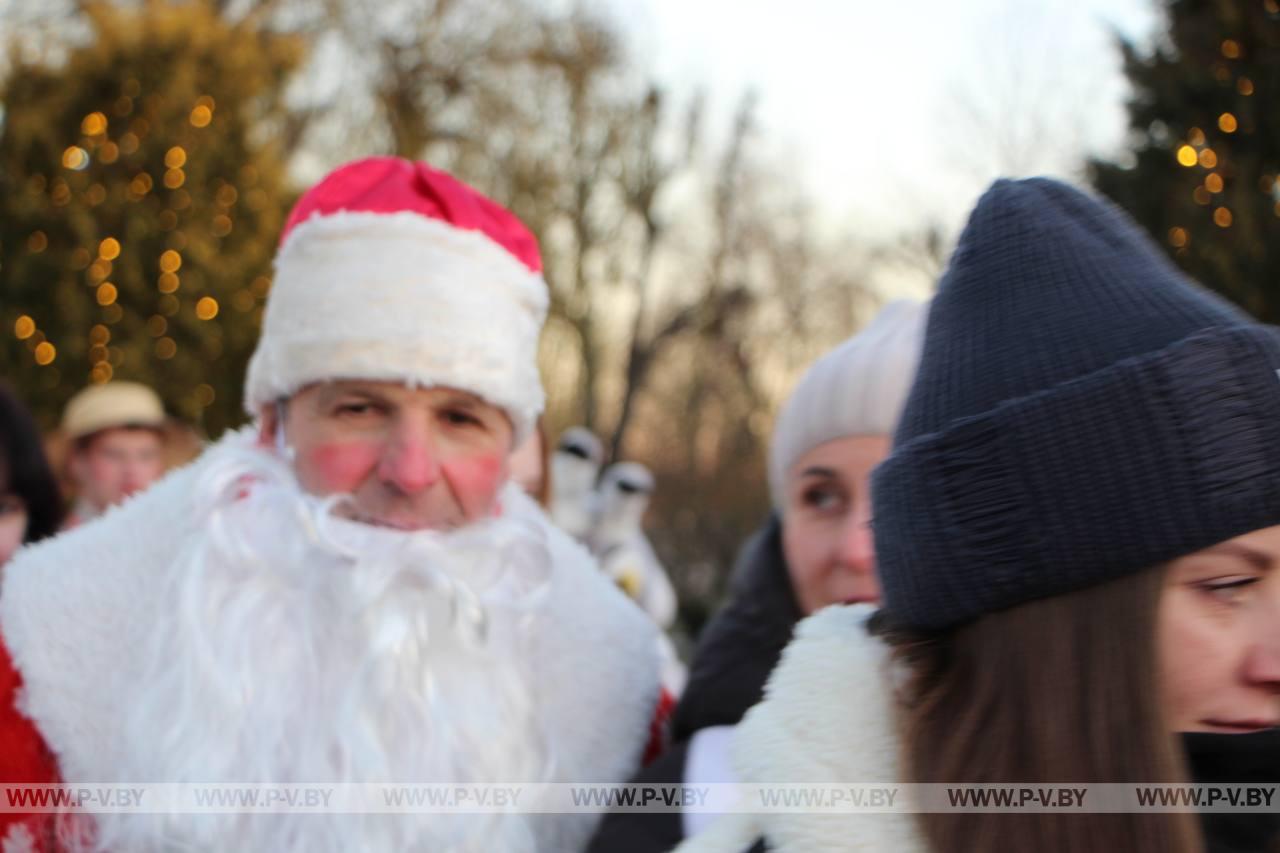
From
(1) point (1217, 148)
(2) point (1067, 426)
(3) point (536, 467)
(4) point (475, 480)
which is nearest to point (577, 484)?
(3) point (536, 467)

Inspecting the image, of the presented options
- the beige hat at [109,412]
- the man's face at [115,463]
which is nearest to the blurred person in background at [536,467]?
the man's face at [115,463]

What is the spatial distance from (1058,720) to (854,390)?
101 cm

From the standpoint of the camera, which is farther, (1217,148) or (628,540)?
(628,540)

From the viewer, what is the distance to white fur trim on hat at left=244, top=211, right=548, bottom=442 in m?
2.17

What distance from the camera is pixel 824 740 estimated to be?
1421 mm

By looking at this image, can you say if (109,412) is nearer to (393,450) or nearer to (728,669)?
(393,450)

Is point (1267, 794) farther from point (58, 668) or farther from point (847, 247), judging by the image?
point (847, 247)

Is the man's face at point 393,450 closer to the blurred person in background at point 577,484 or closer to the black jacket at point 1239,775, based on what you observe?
the black jacket at point 1239,775

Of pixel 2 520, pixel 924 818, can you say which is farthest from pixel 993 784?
pixel 2 520

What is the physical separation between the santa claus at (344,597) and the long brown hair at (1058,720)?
1.05m

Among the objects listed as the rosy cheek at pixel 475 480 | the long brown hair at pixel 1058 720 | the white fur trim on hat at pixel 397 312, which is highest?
the white fur trim on hat at pixel 397 312

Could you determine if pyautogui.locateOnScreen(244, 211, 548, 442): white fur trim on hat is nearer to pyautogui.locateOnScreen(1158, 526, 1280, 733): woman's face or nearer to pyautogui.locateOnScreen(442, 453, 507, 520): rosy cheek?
pyautogui.locateOnScreen(442, 453, 507, 520): rosy cheek

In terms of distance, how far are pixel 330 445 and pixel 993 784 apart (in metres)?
1.38

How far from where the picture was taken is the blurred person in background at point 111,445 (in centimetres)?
586
